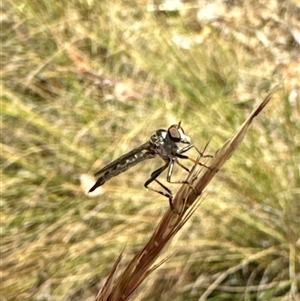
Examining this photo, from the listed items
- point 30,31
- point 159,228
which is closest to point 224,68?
point 30,31

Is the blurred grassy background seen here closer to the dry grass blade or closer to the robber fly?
the robber fly

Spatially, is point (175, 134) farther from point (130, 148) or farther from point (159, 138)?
point (130, 148)

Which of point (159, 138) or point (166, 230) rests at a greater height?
point (159, 138)

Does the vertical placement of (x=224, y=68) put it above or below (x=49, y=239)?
above

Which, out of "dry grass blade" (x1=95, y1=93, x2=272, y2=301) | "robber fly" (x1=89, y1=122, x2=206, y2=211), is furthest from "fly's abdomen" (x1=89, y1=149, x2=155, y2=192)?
"dry grass blade" (x1=95, y1=93, x2=272, y2=301)

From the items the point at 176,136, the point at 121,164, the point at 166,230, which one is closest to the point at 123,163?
the point at 121,164

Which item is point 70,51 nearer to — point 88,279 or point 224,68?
point 224,68
